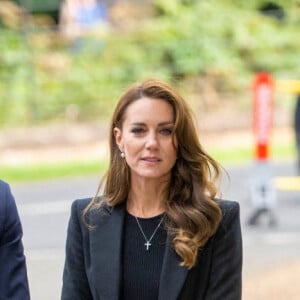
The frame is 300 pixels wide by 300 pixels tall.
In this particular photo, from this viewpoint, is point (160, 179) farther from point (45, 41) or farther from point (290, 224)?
point (45, 41)

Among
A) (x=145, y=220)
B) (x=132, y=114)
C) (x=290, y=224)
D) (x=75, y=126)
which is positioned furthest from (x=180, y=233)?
(x=75, y=126)

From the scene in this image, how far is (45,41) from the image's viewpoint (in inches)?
964

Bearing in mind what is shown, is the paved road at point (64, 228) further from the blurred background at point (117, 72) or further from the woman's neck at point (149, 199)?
the woman's neck at point (149, 199)

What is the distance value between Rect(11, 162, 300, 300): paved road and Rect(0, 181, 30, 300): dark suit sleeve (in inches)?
217

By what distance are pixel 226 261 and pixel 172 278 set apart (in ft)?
0.70

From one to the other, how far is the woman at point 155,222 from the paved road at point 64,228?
5390mm

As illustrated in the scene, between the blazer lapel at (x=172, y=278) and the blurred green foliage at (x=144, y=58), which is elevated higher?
the blurred green foliage at (x=144, y=58)

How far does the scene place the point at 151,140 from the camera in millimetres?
3965

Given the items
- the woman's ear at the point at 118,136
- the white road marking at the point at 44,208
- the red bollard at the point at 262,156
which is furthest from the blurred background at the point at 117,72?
the woman's ear at the point at 118,136

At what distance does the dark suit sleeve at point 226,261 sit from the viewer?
393 cm

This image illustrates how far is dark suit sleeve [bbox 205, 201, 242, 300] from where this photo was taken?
3932 mm

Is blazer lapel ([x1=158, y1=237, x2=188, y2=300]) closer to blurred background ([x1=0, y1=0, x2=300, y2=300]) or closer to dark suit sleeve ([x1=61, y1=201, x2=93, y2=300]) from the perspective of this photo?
dark suit sleeve ([x1=61, y1=201, x2=93, y2=300])

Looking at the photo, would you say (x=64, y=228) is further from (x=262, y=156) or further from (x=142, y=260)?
(x=142, y=260)

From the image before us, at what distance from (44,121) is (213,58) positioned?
4057 millimetres
